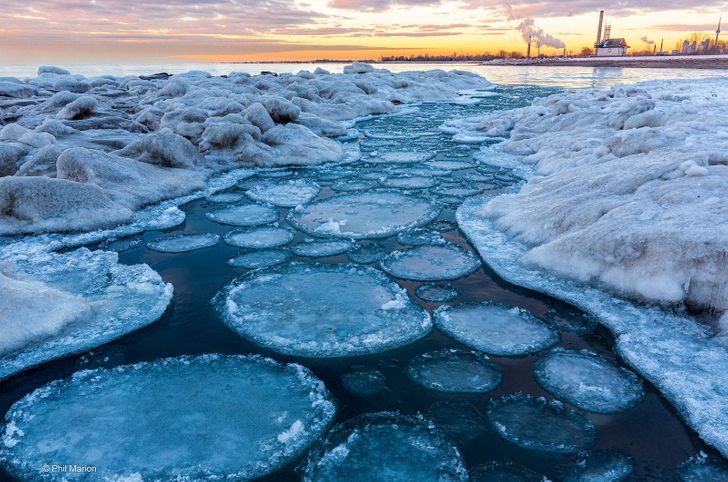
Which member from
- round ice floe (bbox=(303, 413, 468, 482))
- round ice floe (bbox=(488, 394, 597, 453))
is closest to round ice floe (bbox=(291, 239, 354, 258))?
round ice floe (bbox=(303, 413, 468, 482))

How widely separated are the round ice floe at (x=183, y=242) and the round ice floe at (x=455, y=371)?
3548 millimetres

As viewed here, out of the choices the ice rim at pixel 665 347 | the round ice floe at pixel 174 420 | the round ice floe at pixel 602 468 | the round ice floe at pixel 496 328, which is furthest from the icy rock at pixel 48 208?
the round ice floe at pixel 602 468

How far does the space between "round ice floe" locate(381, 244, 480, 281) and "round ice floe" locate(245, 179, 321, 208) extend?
9.19ft

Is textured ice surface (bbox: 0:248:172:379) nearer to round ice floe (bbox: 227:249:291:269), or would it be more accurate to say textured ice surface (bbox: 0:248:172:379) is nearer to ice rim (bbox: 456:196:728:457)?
round ice floe (bbox: 227:249:291:269)

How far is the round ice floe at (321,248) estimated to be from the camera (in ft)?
18.3

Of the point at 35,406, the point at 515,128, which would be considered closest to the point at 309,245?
the point at 35,406

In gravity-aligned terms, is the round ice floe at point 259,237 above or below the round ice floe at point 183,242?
above

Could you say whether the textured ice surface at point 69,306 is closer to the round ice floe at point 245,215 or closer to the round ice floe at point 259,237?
the round ice floe at point 259,237

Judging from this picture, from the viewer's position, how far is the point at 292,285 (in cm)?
477

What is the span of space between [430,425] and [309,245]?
Answer: 3.34m

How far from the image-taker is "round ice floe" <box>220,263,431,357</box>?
377 centimetres

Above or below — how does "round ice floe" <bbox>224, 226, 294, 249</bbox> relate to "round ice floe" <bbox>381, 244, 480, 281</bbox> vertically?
above

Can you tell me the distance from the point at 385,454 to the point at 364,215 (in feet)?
15.1

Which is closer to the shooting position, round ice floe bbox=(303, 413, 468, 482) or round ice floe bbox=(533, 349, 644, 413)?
round ice floe bbox=(303, 413, 468, 482)
